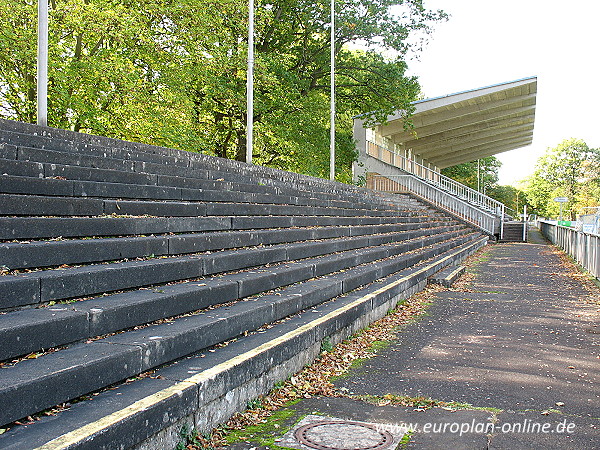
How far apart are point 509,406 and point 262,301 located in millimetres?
2538

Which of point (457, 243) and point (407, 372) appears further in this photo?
point (457, 243)

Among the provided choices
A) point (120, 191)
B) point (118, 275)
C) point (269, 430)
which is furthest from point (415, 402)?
point (120, 191)

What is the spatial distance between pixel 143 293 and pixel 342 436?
78.6 inches

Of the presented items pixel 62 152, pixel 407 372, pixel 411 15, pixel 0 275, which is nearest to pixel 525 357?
pixel 407 372

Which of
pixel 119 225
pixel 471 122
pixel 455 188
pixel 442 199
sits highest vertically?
pixel 471 122

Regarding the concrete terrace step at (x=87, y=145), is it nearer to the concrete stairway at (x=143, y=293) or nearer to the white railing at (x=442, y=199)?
the concrete stairway at (x=143, y=293)

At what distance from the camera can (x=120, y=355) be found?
3.61m

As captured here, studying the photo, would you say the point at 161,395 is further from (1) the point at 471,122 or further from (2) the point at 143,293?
(1) the point at 471,122

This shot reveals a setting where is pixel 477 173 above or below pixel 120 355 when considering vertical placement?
above

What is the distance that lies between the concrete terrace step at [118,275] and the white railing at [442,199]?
968 inches

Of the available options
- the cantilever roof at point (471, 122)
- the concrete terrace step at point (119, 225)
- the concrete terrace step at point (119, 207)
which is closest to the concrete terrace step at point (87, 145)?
the concrete terrace step at point (119, 207)

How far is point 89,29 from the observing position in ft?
Answer: 59.9

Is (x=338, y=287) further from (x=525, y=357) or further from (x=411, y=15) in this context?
(x=411, y=15)

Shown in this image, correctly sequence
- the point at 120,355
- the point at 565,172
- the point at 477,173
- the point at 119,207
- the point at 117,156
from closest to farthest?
the point at 120,355 → the point at 119,207 → the point at 117,156 → the point at 477,173 → the point at 565,172
